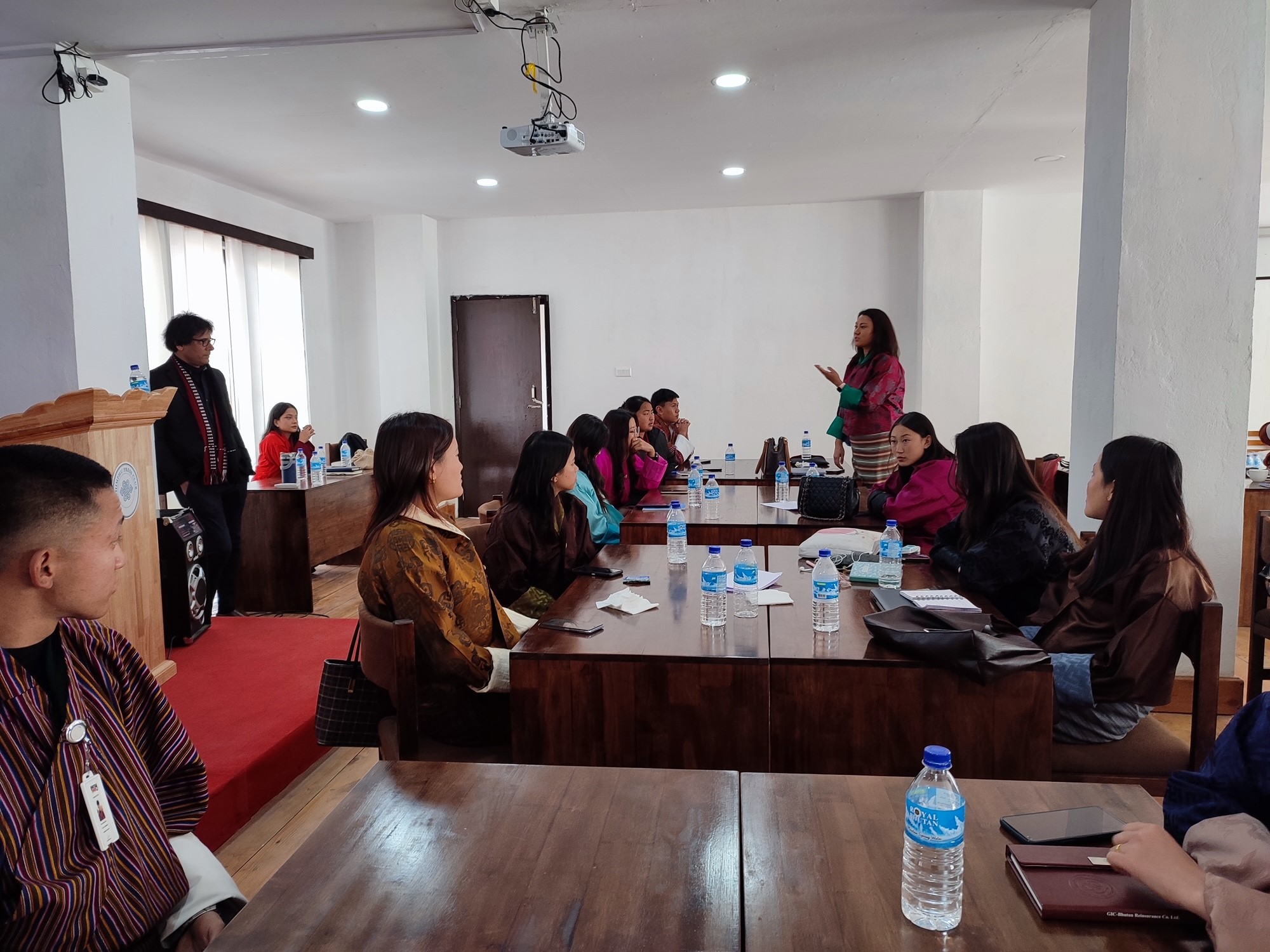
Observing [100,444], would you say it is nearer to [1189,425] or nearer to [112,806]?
[112,806]

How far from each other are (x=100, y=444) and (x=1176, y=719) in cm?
411

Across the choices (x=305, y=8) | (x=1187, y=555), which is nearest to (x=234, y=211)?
(x=305, y=8)

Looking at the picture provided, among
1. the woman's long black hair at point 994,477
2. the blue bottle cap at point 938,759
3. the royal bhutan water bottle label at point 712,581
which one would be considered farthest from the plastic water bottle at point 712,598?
the blue bottle cap at point 938,759

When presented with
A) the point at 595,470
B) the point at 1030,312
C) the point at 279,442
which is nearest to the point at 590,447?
the point at 595,470

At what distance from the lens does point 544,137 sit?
11.4 ft

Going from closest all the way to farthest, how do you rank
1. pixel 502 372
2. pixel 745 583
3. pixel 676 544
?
pixel 745 583
pixel 676 544
pixel 502 372

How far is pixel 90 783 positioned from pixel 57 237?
3210 mm

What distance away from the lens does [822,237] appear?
7641mm

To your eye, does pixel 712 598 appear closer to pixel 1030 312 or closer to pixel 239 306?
pixel 239 306

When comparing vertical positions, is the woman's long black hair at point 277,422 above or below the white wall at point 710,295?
below

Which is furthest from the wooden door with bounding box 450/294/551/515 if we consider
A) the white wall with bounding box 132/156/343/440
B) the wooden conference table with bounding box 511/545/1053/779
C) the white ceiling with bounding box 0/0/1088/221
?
the wooden conference table with bounding box 511/545/1053/779

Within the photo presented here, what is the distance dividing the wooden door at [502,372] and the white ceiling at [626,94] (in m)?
1.41

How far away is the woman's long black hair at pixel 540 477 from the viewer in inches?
119

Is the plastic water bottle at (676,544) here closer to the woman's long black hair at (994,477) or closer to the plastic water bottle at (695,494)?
the woman's long black hair at (994,477)
